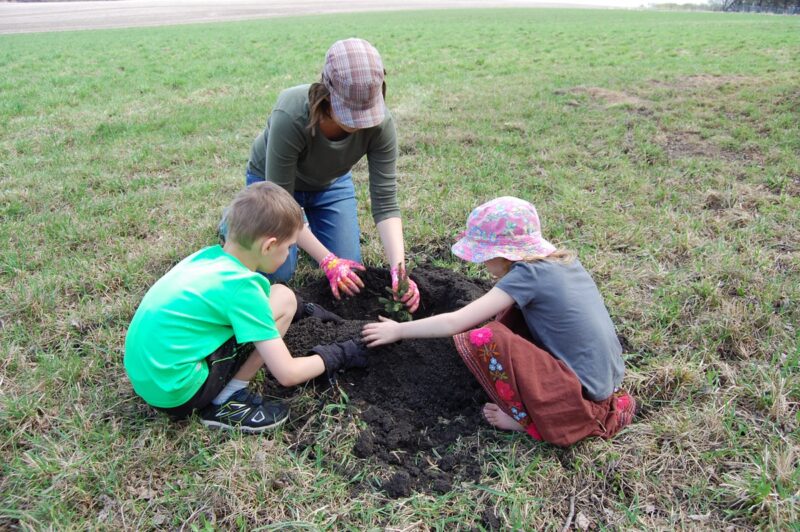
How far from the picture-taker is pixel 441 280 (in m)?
3.40

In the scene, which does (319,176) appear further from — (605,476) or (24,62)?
(24,62)

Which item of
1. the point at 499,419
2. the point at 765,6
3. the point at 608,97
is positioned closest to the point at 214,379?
the point at 499,419

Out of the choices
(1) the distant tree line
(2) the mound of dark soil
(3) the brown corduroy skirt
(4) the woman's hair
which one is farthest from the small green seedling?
(1) the distant tree line

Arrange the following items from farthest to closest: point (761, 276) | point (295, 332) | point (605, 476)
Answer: point (761, 276), point (295, 332), point (605, 476)

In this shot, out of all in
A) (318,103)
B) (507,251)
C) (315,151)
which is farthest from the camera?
(315,151)

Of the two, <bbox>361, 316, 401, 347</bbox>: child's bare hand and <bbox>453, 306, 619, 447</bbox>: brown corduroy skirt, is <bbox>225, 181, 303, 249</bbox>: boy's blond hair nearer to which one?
<bbox>361, 316, 401, 347</bbox>: child's bare hand

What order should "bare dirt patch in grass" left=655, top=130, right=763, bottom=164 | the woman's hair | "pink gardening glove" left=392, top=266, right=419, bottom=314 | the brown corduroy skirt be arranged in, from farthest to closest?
"bare dirt patch in grass" left=655, top=130, right=763, bottom=164
"pink gardening glove" left=392, top=266, right=419, bottom=314
the woman's hair
the brown corduroy skirt

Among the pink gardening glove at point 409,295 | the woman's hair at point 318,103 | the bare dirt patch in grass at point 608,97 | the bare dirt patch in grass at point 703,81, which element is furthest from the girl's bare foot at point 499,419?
the bare dirt patch in grass at point 703,81

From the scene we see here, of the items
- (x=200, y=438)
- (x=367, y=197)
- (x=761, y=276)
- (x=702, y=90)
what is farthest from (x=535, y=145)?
(x=200, y=438)

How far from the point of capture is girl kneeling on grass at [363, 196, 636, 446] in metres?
2.17

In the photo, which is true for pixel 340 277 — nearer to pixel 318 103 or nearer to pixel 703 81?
pixel 318 103

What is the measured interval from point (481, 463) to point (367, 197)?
3.07 meters

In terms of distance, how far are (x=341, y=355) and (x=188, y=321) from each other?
2.46 ft

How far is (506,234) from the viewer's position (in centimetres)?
227
